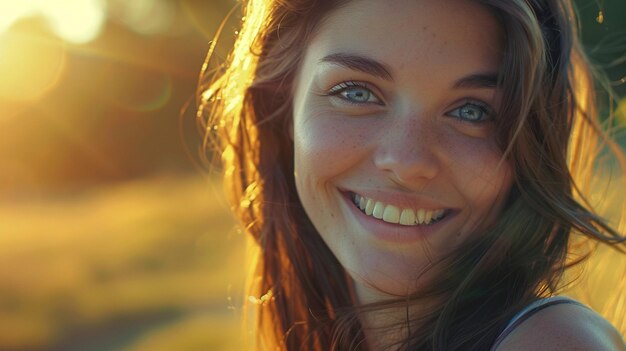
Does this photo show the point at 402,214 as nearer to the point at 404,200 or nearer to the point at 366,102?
the point at 404,200

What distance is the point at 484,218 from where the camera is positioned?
2230 millimetres

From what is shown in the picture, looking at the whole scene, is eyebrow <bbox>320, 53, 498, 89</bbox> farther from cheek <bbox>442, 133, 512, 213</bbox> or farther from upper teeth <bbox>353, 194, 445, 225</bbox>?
upper teeth <bbox>353, 194, 445, 225</bbox>

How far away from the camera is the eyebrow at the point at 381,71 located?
2.19 metres

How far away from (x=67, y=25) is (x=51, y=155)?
2.20 metres

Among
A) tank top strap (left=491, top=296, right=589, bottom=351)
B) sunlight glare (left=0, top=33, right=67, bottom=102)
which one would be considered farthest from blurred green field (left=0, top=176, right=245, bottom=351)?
sunlight glare (left=0, top=33, right=67, bottom=102)

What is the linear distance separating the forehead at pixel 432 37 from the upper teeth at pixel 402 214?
33 centimetres

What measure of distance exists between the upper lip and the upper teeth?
1 centimetres

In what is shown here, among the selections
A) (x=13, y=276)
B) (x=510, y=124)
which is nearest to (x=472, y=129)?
(x=510, y=124)

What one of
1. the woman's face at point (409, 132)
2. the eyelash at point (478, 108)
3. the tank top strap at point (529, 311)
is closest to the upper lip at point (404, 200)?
the woman's face at point (409, 132)

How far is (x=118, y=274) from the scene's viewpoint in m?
8.37

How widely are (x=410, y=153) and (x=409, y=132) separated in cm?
6

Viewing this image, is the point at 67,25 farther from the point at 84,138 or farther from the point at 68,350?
the point at 68,350

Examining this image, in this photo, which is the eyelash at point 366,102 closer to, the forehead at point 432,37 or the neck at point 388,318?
the forehead at point 432,37

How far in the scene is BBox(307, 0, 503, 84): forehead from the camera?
86.0 inches
